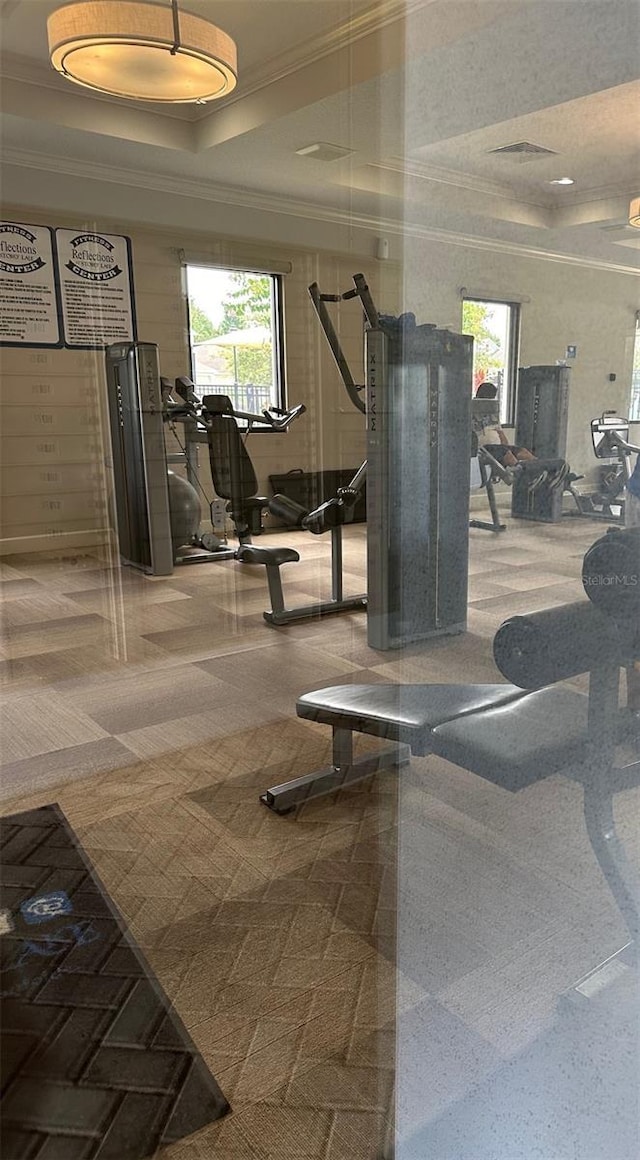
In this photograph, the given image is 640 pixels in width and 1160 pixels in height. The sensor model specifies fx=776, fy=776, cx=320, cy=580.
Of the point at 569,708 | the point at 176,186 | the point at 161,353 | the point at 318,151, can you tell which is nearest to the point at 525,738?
the point at 569,708

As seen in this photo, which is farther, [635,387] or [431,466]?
[431,466]

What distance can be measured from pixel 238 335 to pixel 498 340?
157 inches

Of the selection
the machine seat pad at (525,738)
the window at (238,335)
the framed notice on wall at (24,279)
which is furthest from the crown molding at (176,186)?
the machine seat pad at (525,738)

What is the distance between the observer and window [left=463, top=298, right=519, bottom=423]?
3.00 ft

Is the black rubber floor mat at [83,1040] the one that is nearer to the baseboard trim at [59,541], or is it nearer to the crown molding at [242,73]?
the baseboard trim at [59,541]

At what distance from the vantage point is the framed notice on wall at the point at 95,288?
4.54 meters

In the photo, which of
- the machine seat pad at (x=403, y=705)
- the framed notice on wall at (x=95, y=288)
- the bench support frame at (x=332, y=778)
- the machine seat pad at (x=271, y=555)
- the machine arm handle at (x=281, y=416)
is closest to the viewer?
the machine seat pad at (x=403, y=705)

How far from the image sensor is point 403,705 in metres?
1.45

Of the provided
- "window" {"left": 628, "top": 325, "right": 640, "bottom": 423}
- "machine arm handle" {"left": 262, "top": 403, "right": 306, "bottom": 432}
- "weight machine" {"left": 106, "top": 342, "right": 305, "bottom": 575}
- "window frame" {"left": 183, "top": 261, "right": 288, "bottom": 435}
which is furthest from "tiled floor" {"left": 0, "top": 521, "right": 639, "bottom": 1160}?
"window frame" {"left": 183, "top": 261, "right": 288, "bottom": 435}

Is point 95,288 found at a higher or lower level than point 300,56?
lower

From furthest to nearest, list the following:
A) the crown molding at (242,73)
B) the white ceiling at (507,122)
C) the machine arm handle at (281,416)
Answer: the machine arm handle at (281,416) → the crown molding at (242,73) → the white ceiling at (507,122)

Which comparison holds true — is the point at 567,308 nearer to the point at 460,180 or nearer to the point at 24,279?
the point at 460,180

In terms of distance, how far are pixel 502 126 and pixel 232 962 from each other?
146cm

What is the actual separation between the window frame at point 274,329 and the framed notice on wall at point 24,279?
80 cm
